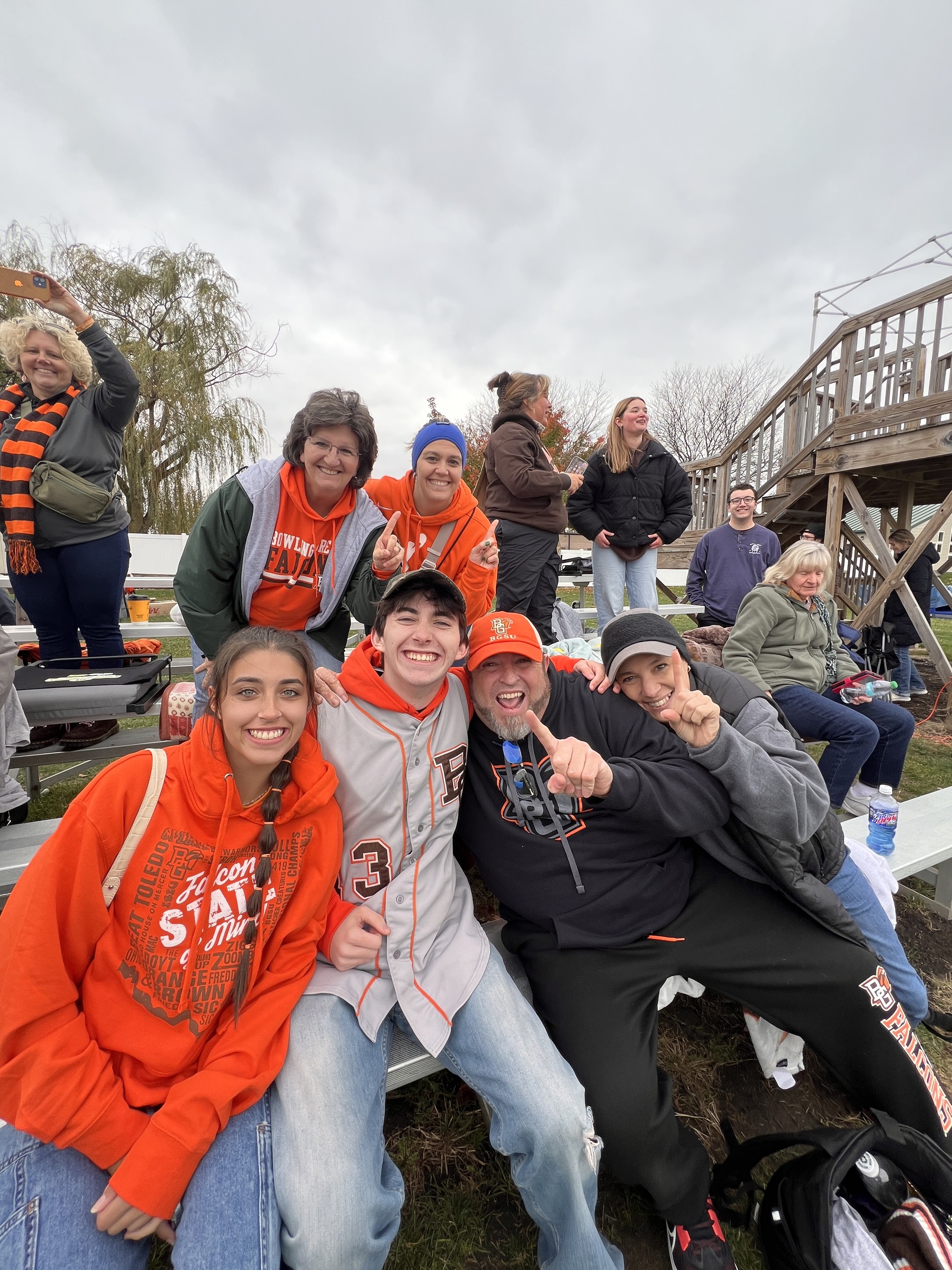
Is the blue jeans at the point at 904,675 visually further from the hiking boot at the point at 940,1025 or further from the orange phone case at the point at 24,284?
the orange phone case at the point at 24,284

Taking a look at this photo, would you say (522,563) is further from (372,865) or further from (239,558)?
(372,865)

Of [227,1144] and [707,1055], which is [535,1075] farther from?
[707,1055]

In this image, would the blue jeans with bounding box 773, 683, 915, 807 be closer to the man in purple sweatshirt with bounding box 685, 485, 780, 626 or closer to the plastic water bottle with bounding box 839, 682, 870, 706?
the plastic water bottle with bounding box 839, 682, 870, 706

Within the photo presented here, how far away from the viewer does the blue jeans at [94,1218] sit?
1120 millimetres

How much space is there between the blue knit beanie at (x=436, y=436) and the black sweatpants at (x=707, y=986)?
2.15m

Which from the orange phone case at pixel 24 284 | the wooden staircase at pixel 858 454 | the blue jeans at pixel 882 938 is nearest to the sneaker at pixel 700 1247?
the blue jeans at pixel 882 938

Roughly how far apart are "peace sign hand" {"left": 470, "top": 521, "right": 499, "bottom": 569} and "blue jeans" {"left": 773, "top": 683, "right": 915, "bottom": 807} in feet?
7.13

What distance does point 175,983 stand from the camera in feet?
4.59

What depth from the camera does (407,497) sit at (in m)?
2.97

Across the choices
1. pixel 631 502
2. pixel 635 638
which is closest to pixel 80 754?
pixel 635 638

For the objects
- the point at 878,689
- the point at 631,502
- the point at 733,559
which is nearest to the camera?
the point at 878,689

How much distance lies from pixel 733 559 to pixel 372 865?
196 inches

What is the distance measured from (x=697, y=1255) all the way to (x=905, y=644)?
7.75 meters

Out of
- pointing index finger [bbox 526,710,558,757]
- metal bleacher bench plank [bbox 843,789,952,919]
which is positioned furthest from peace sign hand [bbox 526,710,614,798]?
metal bleacher bench plank [bbox 843,789,952,919]
